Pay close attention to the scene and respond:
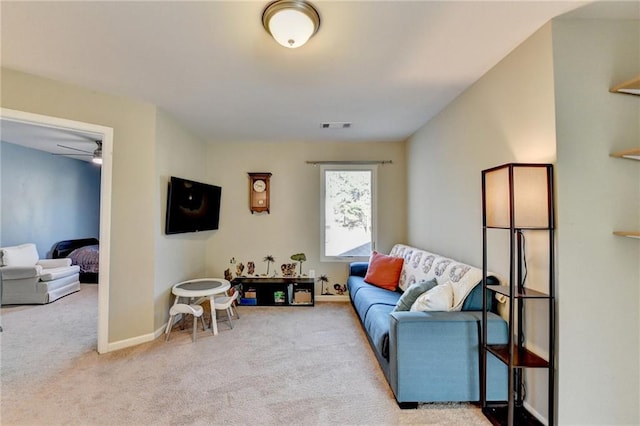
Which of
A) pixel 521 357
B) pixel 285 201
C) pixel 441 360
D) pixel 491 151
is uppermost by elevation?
pixel 491 151

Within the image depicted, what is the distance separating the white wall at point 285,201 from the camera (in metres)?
4.22

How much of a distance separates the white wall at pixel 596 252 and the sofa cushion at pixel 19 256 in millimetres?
6148

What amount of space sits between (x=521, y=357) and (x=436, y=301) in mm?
534

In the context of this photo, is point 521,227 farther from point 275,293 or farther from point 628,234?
point 275,293

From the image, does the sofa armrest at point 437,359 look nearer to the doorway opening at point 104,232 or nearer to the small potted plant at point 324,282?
the small potted plant at point 324,282

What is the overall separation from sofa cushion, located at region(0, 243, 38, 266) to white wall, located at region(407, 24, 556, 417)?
564cm

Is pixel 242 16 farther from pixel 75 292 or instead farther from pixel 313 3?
pixel 75 292

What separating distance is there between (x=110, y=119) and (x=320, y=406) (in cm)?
303

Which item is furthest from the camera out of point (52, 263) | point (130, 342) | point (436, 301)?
point (52, 263)

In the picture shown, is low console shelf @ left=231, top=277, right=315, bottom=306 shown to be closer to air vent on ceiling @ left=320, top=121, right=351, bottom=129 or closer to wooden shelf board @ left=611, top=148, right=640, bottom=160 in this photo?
air vent on ceiling @ left=320, top=121, right=351, bottom=129

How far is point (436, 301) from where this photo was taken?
1.96 metres

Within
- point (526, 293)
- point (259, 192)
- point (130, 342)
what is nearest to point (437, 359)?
point (526, 293)

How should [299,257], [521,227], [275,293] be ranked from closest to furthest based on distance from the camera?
[521,227]
[275,293]
[299,257]

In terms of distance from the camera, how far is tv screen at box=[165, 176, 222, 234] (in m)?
3.03
